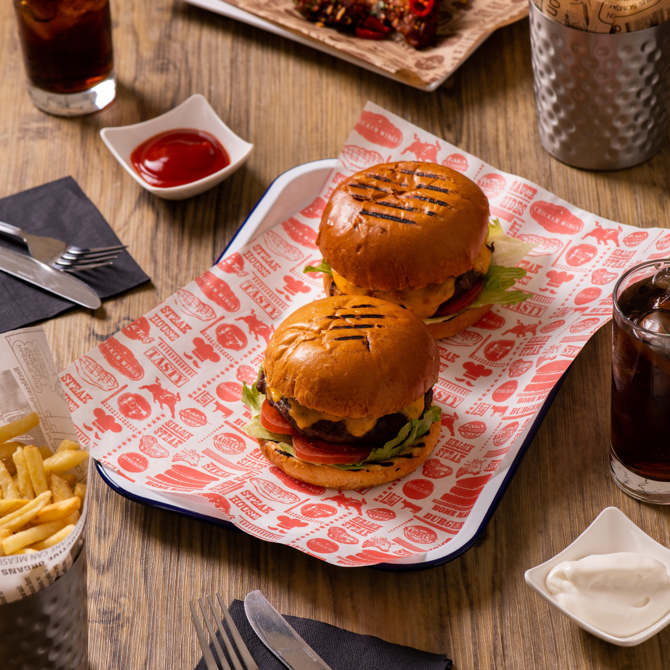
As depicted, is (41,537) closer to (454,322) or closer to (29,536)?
(29,536)

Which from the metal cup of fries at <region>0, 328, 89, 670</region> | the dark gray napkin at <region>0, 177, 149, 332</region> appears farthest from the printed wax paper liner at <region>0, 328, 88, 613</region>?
the dark gray napkin at <region>0, 177, 149, 332</region>

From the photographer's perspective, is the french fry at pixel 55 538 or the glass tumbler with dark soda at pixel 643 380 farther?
the glass tumbler with dark soda at pixel 643 380

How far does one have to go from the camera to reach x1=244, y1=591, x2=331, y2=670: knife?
69.4 inches

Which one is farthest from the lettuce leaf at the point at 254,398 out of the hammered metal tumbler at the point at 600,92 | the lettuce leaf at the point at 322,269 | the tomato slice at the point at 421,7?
the tomato slice at the point at 421,7

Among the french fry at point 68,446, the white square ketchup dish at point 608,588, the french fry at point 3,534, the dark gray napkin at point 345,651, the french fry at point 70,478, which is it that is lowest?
the dark gray napkin at point 345,651

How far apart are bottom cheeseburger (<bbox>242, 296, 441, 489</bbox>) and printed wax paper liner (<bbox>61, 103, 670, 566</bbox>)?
0.25 feet

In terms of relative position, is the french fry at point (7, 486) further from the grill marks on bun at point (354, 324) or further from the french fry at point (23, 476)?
the grill marks on bun at point (354, 324)

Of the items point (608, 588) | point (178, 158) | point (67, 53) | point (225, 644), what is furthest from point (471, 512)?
point (67, 53)

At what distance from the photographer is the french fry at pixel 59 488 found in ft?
5.23

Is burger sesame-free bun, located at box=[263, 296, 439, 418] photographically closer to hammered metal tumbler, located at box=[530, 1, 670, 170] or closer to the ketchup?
the ketchup

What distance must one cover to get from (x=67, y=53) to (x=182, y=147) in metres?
0.59

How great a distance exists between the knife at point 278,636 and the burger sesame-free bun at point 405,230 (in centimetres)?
108

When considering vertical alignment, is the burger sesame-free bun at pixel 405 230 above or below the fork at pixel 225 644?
above

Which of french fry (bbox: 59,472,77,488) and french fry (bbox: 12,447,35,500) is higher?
french fry (bbox: 12,447,35,500)
